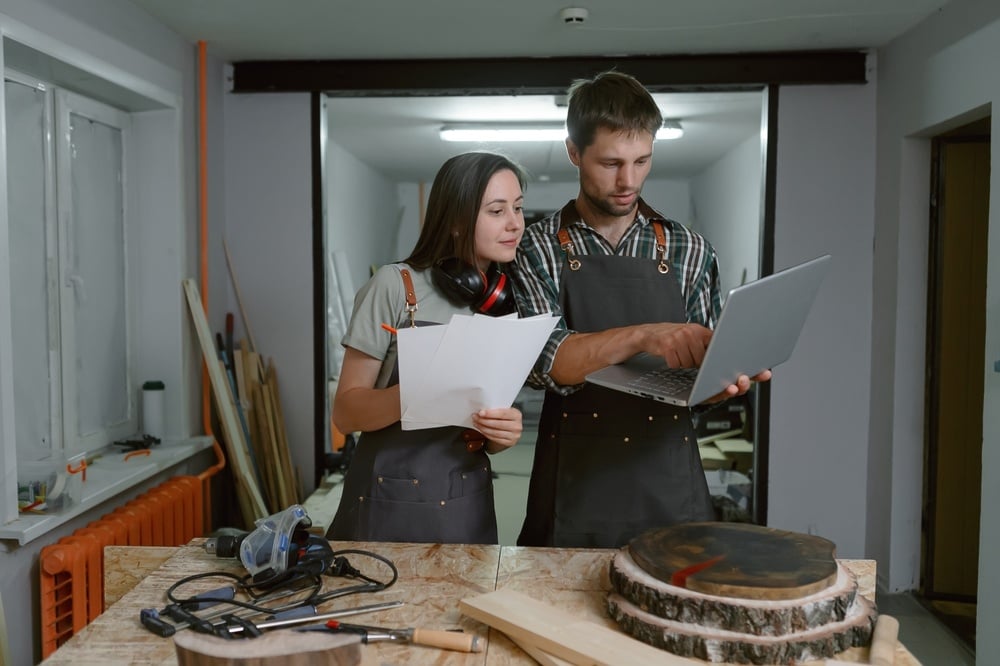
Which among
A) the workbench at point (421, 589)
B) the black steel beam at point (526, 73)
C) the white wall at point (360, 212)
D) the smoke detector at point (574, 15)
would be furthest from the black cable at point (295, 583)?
the white wall at point (360, 212)

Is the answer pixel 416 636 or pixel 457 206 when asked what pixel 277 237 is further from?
pixel 416 636

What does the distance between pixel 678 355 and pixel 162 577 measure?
38.8 inches

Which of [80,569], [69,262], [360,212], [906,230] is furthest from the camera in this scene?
[360,212]

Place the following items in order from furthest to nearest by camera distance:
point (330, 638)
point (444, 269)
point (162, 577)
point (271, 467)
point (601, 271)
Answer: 1. point (271, 467)
2. point (601, 271)
3. point (444, 269)
4. point (162, 577)
5. point (330, 638)

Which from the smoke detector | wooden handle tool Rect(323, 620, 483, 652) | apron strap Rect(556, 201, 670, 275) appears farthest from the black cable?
the smoke detector

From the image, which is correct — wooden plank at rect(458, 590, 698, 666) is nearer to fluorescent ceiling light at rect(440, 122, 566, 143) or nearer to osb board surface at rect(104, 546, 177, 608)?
osb board surface at rect(104, 546, 177, 608)

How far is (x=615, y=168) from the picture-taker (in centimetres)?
178

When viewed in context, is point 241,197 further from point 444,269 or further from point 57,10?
point 444,269

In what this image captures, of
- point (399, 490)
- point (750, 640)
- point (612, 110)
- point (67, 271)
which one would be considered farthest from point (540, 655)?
point (67, 271)

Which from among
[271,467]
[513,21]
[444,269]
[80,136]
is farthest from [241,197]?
[444,269]

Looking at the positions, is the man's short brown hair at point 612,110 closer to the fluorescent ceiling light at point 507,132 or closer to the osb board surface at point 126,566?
the osb board surface at point 126,566

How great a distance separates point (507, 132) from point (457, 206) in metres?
3.76

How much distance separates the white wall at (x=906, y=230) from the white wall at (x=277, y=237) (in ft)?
8.63

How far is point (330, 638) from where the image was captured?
1.03 metres
